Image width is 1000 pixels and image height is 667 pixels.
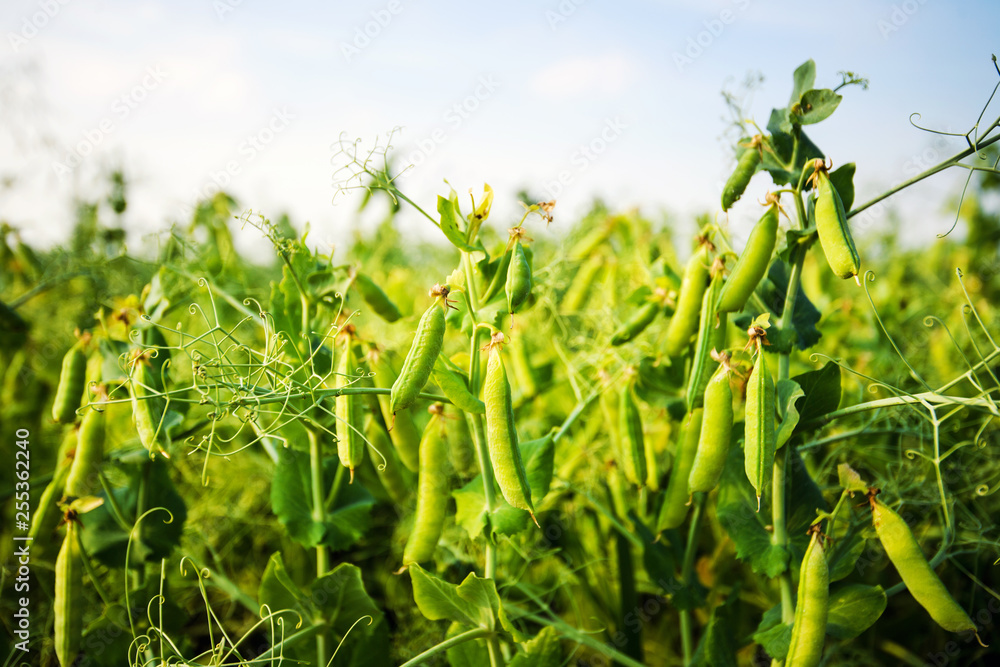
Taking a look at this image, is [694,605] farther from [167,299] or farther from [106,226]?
[106,226]

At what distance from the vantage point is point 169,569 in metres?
1.82

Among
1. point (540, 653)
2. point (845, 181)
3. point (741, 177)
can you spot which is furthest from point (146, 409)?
point (845, 181)

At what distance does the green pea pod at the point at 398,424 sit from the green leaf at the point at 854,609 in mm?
989

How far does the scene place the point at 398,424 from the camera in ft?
5.03

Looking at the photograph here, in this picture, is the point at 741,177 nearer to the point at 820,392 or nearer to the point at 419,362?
the point at 820,392

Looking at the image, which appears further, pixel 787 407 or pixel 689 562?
pixel 689 562

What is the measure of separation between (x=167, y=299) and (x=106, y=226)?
56.7 inches

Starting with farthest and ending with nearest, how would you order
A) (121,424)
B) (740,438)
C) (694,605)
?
1. (121,424)
2. (694,605)
3. (740,438)

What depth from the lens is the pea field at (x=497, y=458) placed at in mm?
1227

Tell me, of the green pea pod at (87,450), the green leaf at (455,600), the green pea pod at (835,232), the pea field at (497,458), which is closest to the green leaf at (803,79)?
the pea field at (497,458)

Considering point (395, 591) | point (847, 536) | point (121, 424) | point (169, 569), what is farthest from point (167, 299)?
point (847, 536)

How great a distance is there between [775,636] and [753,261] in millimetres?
784

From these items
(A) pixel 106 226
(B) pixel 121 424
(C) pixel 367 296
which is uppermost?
(A) pixel 106 226

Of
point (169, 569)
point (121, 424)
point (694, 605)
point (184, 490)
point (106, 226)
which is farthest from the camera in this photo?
point (106, 226)
